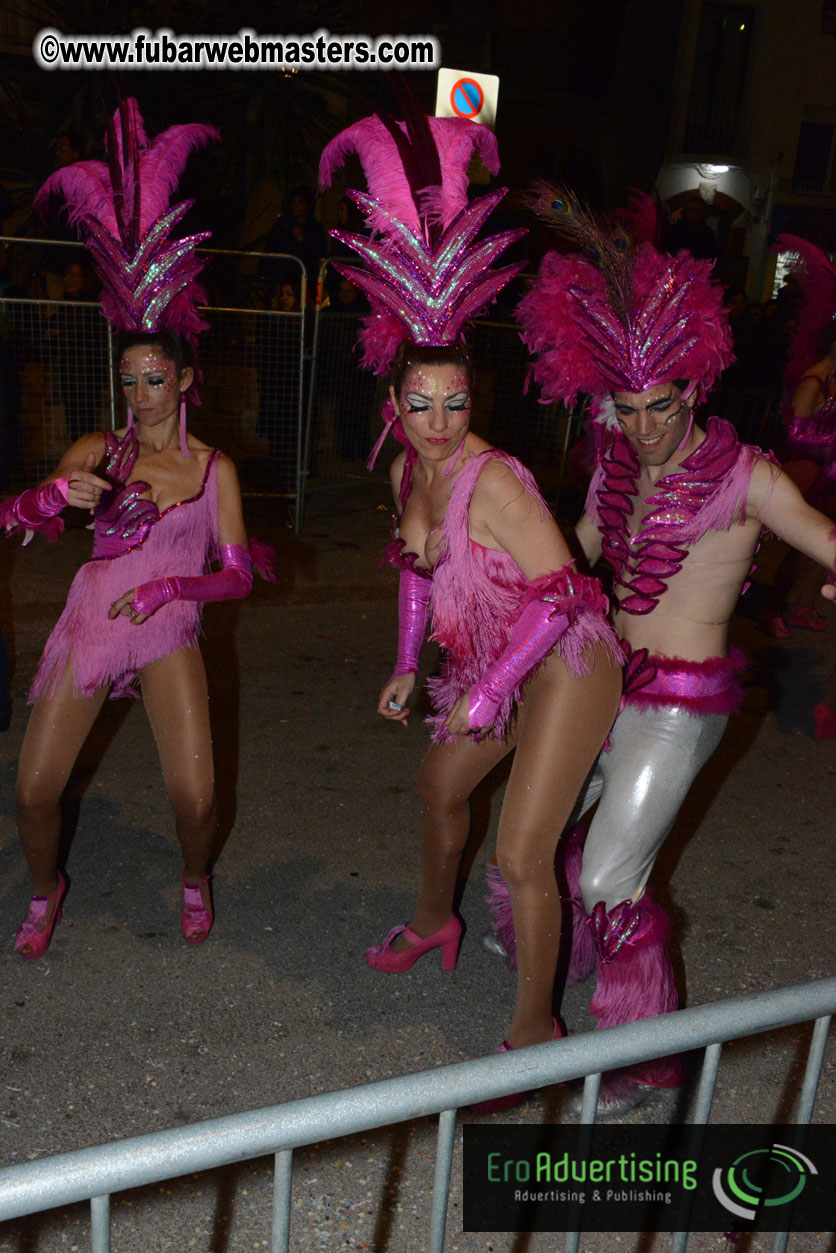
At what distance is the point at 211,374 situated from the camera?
888cm

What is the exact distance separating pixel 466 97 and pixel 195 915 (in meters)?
11.2

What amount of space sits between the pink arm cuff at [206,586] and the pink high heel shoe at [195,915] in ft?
3.31

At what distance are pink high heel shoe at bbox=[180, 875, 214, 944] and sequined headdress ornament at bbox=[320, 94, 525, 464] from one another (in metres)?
1.87

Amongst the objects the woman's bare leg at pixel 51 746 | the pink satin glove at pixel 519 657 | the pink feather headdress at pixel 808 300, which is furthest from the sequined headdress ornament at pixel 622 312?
the pink feather headdress at pixel 808 300

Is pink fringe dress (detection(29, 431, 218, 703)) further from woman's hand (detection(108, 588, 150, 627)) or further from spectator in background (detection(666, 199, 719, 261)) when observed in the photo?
spectator in background (detection(666, 199, 719, 261))

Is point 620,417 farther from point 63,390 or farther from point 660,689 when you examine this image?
point 63,390

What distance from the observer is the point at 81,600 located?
134 inches

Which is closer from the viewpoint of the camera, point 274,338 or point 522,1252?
→ point 522,1252

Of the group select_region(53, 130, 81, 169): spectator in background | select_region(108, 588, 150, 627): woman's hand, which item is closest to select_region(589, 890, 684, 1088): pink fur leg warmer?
select_region(108, 588, 150, 627): woman's hand

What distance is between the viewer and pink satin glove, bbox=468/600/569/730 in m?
2.63

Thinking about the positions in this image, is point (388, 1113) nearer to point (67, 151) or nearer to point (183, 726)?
point (183, 726)

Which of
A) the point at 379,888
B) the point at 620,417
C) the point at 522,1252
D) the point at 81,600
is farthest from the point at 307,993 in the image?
the point at 620,417

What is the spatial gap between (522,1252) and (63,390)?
743 centimetres

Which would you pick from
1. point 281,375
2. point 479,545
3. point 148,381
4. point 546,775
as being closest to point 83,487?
point 148,381
